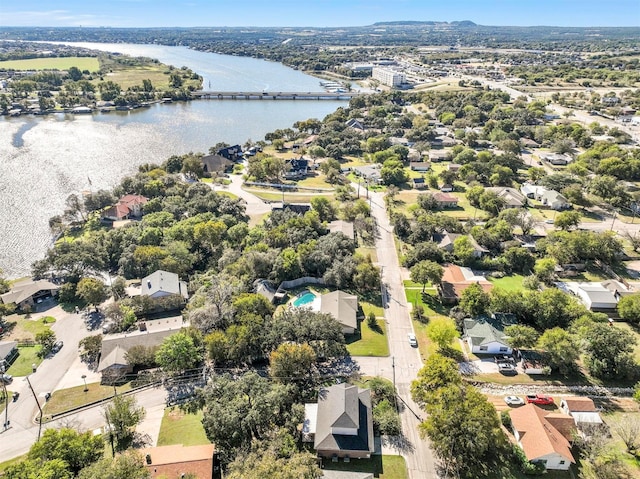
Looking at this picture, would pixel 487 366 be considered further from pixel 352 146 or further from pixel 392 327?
pixel 352 146

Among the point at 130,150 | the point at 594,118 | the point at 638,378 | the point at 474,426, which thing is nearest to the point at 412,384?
the point at 474,426

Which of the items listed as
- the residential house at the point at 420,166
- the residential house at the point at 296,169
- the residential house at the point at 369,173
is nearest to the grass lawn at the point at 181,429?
the residential house at the point at 296,169

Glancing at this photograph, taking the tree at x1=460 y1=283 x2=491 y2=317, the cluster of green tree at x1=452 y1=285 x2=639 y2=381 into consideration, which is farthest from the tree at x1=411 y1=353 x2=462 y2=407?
the tree at x1=460 y1=283 x2=491 y2=317

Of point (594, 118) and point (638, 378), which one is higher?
point (594, 118)

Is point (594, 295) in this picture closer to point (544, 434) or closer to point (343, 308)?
point (544, 434)

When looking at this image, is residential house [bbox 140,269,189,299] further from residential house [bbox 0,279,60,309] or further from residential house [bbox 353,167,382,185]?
residential house [bbox 353,167,382,185]
